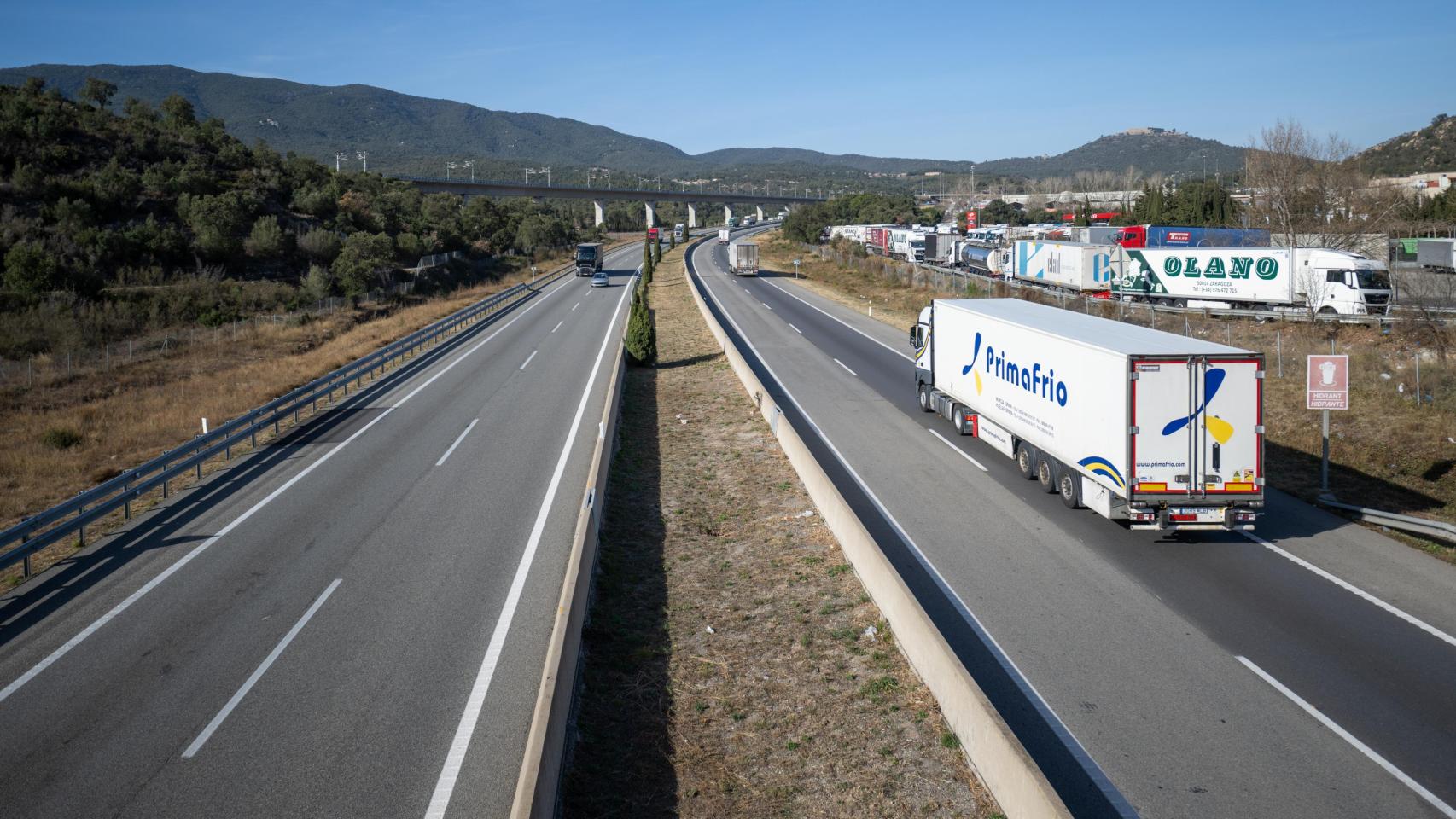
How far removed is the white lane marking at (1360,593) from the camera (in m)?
11.0

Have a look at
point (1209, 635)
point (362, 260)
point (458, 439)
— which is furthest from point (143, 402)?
point (362, 260)

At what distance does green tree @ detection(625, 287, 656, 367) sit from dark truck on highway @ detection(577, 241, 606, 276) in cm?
4147

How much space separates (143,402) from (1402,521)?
105 feet

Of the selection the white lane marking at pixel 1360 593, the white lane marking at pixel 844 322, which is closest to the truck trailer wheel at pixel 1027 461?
the white lane marking at pixel 1360 593

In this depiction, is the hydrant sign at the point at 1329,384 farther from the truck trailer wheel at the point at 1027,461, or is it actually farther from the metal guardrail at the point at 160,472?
the metal guardrail at the point at 160,472

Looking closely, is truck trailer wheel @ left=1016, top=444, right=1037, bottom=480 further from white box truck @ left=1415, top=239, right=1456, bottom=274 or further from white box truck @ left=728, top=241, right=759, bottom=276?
white box truck @ left=728, top=241, right=759, bottom=276

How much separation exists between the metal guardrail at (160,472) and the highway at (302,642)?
49 centimetres

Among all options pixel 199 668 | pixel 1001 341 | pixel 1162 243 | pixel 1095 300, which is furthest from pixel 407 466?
pixel 1162 243

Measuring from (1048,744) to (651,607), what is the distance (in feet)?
18.2

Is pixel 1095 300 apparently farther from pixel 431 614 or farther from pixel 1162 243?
pixel 431 614

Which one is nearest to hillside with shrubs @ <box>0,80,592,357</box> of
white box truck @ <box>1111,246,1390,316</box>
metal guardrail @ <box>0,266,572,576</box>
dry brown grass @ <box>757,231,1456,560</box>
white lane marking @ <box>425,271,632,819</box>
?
metal guardrail @ <box>0,266,572,576</box>

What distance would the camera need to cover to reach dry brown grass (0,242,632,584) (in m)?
19.8

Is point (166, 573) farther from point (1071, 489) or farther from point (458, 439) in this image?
point (1071, 489)

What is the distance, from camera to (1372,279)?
35.8 meters
